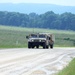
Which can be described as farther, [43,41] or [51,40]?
[51,40]

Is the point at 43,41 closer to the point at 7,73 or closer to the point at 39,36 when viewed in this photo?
the point at 39,36

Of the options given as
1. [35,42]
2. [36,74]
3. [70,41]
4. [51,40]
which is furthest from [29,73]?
[70,41]

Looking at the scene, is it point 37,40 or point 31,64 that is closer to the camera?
point 31,64

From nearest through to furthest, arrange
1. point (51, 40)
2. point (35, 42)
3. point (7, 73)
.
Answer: point (7, 73), point (35, 42), point (51, 40)

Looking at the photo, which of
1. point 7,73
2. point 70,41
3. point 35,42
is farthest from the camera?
point 70,41

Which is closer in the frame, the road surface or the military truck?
the road surface

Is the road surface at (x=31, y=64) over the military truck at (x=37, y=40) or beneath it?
over

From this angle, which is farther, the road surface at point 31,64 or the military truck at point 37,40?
the military truck at point 37,40

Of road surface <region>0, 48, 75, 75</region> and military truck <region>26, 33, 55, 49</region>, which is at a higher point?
road surface <region>0, 48, 75, 75</region>

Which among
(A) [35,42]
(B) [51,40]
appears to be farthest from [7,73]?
(B) [51,40]

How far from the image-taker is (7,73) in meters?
17.3

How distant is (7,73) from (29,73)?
3.28 ft

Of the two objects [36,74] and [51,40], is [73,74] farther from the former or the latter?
[51,40]

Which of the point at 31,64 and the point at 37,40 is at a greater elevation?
the point at 31,64
